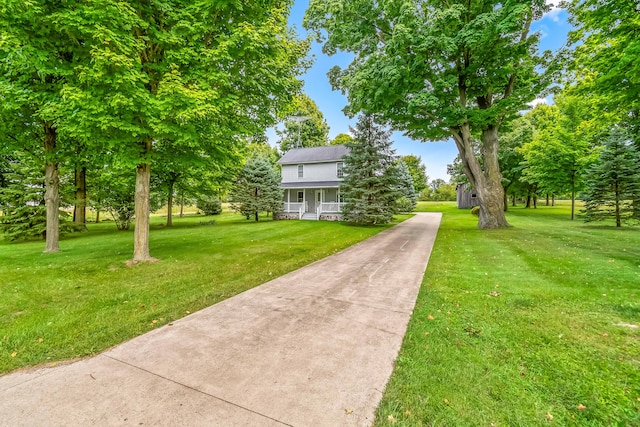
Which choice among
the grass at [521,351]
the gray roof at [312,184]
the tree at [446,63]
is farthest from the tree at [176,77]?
the gray roof at [312,184]

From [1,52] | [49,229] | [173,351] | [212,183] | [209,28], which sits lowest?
[173,351]

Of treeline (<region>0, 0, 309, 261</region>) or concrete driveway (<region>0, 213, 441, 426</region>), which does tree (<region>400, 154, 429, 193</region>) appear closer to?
treeline (<region>0, 0, 309, 261</region>)

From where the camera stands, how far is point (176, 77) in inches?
253

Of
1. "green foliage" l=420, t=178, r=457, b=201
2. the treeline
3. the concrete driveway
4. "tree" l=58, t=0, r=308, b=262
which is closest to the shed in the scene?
"green foliage" l=420, t=178, r=457, b=201

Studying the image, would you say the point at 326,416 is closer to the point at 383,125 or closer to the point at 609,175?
the point at 383,125

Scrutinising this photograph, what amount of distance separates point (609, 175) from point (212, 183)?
84.9 ft

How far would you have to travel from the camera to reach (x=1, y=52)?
643cm

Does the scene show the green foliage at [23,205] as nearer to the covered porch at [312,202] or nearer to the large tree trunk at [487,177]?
the covered porch at [312,202]

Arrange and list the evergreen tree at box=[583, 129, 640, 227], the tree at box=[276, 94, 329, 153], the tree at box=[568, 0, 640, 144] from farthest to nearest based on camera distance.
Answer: the tree at box=[276, 94, 329, 153] → the evergreen tree at box=[583, 129, 640, 227] → the tree at box=[568, 0, 640, 144]

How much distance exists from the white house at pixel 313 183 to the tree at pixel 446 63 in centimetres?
974

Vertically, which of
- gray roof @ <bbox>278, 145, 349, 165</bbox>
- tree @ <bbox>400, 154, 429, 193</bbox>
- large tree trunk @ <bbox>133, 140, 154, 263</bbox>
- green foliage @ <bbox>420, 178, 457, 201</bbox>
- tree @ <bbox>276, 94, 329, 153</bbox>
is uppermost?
tree @ <bbox>276, 94, 329, 153</bbox>

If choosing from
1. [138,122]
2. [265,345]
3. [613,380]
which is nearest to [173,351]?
[265,345]

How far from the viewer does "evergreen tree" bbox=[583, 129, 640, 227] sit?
1510 centimetres

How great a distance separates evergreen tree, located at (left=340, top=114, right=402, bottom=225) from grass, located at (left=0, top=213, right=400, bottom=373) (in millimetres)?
8280
